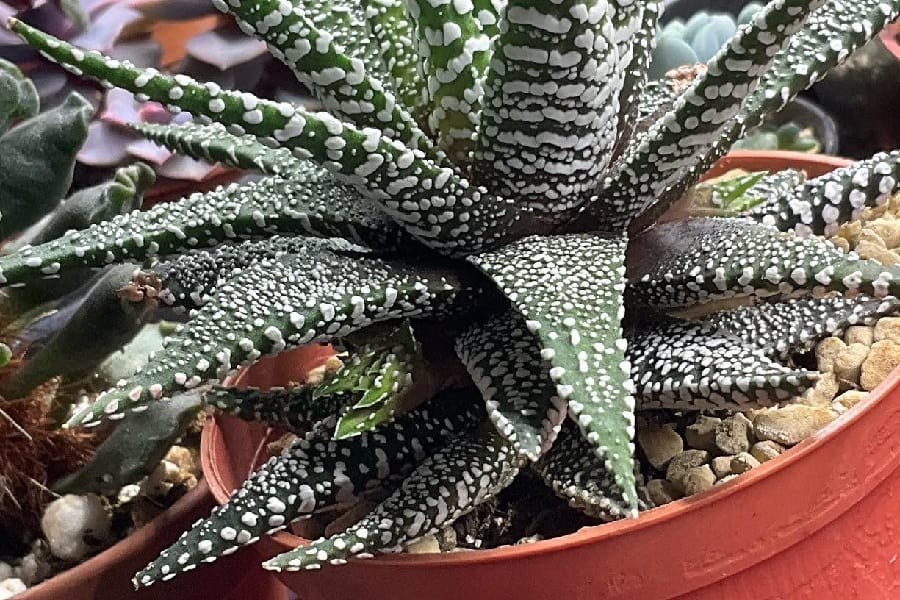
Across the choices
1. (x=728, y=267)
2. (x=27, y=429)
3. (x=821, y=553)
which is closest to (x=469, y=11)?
(x=728, y=267)

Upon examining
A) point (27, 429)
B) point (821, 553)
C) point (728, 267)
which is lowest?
point (27, 429)

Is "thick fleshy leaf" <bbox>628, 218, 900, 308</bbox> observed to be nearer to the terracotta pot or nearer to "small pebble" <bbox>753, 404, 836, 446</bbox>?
"small pebble" <bbox>753, 404, 836, 446</bbox>

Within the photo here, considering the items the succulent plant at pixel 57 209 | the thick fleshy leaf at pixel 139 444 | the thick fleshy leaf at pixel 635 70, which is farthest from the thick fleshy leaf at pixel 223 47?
the thick fleshy leaf at pixel 635 70

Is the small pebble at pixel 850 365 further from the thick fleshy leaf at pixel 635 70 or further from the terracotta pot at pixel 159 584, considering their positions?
the terracotta pot at pixel 159 584

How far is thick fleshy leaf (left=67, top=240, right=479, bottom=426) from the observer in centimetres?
31

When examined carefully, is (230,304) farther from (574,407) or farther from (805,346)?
(805,346)

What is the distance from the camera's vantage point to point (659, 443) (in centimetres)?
41

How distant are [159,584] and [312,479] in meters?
0.19

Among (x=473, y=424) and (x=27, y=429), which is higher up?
(x=473, y=424)

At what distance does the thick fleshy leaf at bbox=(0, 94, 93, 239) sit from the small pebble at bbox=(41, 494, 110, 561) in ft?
0.51

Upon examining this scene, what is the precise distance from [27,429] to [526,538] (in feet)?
1.06

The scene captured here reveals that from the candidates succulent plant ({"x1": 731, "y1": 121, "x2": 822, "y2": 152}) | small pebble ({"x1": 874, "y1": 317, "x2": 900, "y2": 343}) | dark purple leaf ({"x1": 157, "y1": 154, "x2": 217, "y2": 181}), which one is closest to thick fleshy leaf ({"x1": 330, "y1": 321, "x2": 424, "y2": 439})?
small pebble ({"x1": 874, "y1": 317, "x2": 900, "y2": 343})

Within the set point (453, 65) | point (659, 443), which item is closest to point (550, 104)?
point (453, 65)

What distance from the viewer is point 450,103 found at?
1.28 feet
